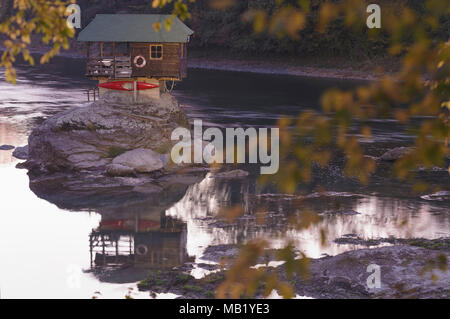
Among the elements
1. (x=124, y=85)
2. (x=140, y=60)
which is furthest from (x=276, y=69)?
(x=124, y=85)

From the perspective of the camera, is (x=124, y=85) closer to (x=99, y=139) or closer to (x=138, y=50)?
(x=138, y=50)

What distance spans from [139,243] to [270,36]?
202ft

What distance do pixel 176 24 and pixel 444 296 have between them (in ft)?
82.1

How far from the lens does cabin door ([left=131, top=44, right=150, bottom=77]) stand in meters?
35.2

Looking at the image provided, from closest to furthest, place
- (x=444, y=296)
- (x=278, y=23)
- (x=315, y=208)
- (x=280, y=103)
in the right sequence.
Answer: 1. (x=278, y=23)
2. (x=444, y=296)
3. (x=315, y=208)
4. (x=280, y=103)

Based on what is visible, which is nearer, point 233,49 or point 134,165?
point 134,165

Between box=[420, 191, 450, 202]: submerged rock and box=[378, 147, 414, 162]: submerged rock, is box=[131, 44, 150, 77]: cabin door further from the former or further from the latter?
box=[420, 191, 450, 202]: submerged rock

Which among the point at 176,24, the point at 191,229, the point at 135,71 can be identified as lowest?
the point at 191,229

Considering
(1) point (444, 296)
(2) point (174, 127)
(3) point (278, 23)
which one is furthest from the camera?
(2) point (174, 127)

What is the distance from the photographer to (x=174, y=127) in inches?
1345

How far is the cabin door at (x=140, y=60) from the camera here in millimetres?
35250

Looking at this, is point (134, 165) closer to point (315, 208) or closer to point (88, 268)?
point (315, 208)

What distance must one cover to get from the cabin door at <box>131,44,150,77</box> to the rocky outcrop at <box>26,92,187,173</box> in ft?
8.64
